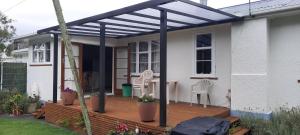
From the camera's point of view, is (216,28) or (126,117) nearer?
(126,117)

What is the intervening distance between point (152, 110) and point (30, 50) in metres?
8.83

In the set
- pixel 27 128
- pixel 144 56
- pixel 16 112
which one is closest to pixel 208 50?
pixel 144 56

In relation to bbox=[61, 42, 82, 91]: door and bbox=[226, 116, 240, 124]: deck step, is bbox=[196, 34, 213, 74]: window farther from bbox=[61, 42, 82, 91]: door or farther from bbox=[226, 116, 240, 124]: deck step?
bbox=[61, 42, 82, 91]: door

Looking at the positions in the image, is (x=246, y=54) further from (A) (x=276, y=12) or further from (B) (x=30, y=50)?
(B) (x=30, y=50)

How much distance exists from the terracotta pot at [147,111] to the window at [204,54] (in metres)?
3.39

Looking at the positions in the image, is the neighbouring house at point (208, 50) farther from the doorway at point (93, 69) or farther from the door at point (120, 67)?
the doorway at point (93, 69)

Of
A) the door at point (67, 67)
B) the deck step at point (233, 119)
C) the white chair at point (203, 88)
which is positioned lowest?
the deck step at point (233, 119)

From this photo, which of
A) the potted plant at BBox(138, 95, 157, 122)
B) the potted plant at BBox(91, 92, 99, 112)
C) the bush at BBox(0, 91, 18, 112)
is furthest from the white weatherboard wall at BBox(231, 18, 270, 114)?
the bush at BBox(0, 91, 18, 112)

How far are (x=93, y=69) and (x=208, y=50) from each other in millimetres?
6988

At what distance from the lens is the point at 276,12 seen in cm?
663

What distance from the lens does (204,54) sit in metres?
9.13

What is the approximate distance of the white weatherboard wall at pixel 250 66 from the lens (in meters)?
6.92

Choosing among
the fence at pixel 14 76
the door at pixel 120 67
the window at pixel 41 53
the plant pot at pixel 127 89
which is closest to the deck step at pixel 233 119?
the plant pot at pixel 127 89

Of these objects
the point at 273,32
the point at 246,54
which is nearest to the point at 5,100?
the point at 246,54
